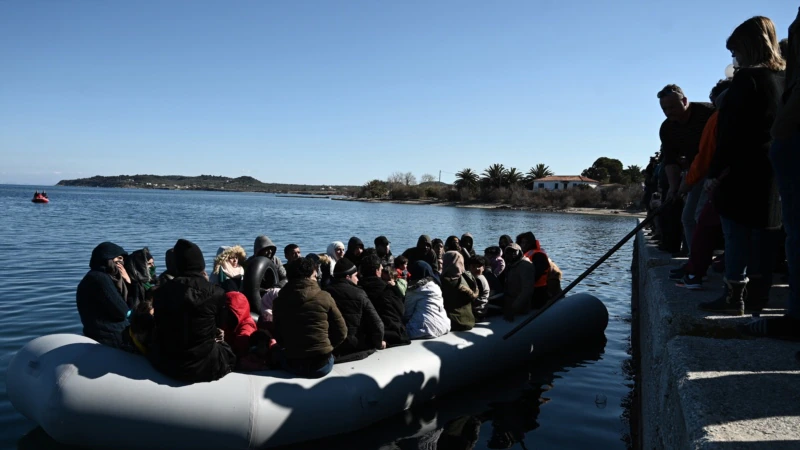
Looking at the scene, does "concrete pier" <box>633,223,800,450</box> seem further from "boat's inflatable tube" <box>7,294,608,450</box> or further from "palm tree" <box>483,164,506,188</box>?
"palm tree" <box>483,164,506,188</box>

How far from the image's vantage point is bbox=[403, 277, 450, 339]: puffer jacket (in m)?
6.69

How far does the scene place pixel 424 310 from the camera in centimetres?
672

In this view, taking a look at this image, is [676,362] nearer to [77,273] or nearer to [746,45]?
[746,45]

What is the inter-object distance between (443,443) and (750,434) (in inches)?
163

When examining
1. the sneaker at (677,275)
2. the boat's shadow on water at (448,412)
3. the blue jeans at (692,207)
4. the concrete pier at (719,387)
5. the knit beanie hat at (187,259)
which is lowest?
the boat's shadow on water at (448,412)

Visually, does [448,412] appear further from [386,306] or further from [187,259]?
[187,259]

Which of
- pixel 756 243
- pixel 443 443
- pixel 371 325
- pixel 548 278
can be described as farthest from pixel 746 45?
pixel 548 278

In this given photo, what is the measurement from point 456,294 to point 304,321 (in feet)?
8.15

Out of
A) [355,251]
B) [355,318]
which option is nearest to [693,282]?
[355,318]

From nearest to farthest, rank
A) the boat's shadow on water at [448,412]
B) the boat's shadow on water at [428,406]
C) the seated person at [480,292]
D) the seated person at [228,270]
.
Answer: the boat's shadow on water at [428,406]
the boat's shadow on water at [448,412]
the seated person at [228,270]
the seated person at [480,292]

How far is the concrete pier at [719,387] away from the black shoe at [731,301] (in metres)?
0.08

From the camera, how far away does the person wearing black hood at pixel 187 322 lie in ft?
15.3

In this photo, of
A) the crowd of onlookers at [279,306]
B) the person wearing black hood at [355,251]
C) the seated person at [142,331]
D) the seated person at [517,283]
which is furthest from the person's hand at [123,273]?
the seated person at [517,283]

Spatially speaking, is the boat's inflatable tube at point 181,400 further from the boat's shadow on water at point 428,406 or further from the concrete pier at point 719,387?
the concrete pier at point 719,387
